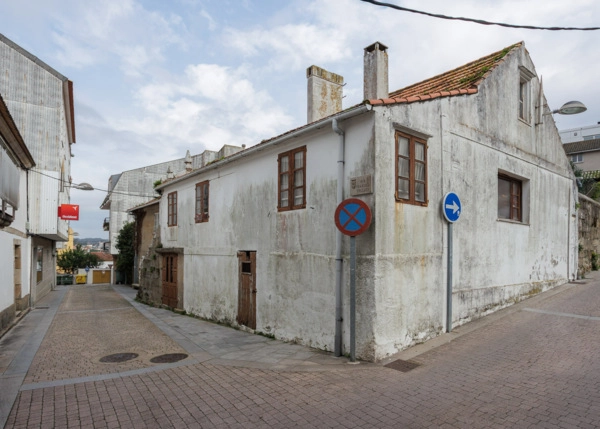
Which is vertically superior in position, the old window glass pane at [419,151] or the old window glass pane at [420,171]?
the old window glass pane at [419,151]

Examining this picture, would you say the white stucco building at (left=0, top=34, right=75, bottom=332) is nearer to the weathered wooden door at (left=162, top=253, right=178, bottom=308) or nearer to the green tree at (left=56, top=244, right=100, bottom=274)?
the weathered wooden door at (left=162, top=253, right=178, bottom=308)

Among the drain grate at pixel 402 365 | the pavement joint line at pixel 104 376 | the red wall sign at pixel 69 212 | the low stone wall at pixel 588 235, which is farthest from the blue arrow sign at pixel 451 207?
the red wall sign at pixel 69 212

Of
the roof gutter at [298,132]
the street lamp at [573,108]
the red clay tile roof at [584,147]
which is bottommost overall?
the roof gutter at [298,132]

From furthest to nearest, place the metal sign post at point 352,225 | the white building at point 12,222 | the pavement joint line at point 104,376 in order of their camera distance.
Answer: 1. the white building at point 12,222
2. the metal sign post at point 352,225
3. the pavement joint line at point 104,376

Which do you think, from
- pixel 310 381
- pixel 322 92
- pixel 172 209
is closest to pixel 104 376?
pixel 310 381

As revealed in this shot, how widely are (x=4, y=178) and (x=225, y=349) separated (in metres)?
6.57

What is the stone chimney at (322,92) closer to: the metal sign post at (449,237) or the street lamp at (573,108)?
the metal sign post at (449,237)

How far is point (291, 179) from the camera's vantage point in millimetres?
8531

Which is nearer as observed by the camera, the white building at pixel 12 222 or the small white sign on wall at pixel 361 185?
the small white sign on wall at pixel 361 185

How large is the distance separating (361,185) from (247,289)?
15.1 ft

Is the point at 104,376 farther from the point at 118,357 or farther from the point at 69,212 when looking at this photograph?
the point at 69,212

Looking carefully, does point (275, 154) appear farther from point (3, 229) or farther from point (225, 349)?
point (3, 229)

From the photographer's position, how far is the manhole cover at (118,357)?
737 centimetres

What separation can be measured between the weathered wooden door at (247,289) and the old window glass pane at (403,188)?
416cm
